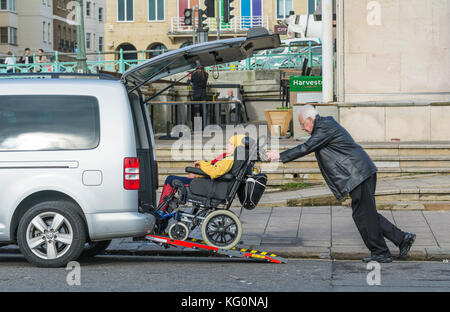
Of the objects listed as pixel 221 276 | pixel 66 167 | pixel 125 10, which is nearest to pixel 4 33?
pixel 125 10

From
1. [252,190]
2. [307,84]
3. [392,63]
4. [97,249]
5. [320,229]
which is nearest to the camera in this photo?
[252,190]

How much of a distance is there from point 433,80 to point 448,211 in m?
5.41

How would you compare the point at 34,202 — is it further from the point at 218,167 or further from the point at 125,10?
the point at 125,10

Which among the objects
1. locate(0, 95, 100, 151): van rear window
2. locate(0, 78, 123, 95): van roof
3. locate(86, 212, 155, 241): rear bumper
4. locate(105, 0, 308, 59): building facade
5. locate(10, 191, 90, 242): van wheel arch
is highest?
locate(105, 0, 308, 59): building facade

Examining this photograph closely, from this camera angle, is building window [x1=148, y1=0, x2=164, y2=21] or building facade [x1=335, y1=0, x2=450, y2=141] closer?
building facade [x1=335, y1=0, x2=450, y2=141]

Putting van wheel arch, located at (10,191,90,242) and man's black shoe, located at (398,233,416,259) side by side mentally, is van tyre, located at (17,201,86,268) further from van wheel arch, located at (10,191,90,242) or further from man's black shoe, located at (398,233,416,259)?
man's black shoe, located at (398,233,416,259)

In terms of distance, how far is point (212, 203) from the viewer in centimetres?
940

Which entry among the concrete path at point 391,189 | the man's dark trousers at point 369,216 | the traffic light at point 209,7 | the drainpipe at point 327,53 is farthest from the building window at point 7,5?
the man's dark trousers at point 369,216

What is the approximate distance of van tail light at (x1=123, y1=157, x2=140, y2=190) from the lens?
859 centimetres

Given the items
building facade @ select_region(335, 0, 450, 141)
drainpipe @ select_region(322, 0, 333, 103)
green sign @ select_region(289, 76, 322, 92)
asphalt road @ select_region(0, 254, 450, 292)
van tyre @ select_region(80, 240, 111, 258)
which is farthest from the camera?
green sign @ select_region(289, 76, 322, 92)

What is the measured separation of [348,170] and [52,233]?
3015 mm

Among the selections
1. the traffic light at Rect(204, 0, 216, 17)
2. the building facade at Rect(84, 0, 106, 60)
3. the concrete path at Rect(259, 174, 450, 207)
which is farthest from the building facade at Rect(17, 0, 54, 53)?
the concrete path at Rect(259, 174, 450, 207)

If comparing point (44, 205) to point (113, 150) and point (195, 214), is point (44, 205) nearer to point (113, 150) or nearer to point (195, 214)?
point (113, 150)

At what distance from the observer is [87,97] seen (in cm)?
872
